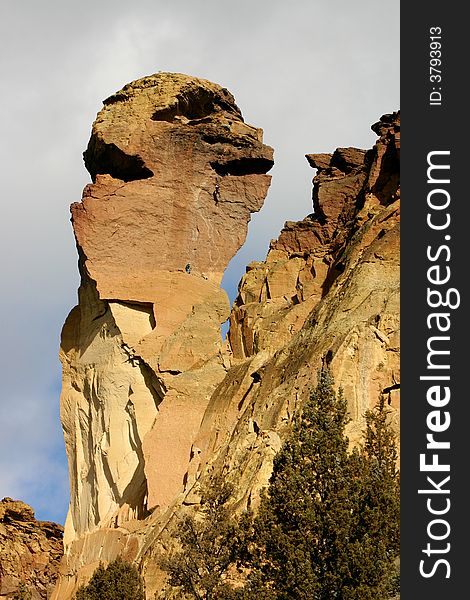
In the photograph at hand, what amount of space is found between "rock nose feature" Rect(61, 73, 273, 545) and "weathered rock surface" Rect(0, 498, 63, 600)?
7.15 metres

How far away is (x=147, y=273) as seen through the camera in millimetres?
52531

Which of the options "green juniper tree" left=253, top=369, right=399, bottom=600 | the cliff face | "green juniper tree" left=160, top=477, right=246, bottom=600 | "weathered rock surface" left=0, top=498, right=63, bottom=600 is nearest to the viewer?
"green juniper tree" left=253, top=369, right=399, bottom=600

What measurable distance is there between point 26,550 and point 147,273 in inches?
625

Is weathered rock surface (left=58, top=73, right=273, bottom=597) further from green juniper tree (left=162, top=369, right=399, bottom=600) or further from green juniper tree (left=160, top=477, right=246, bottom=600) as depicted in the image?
green juniper tree (left=162, top=369, right=399, bottom=600)

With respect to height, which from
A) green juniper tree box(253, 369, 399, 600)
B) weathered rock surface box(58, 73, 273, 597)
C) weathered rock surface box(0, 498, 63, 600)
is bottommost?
green juniper tree box(253, 369, 399, 600)

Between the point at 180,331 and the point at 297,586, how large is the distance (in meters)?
23.0

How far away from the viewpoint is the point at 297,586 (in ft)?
94.0

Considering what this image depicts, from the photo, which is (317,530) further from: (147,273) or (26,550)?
(26,550)

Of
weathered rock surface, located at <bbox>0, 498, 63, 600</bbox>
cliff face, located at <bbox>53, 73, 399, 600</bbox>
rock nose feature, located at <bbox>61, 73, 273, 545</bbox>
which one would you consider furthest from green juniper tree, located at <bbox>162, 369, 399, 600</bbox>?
weathered rock surface, located at <bbox>0, 498, 63, 600</bbox>

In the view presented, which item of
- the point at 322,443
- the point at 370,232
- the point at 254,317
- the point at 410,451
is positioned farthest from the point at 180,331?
the point at 410,451

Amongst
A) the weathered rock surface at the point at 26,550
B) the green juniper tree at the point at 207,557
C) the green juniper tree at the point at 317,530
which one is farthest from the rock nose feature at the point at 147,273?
the green juniper tree at the point at 317,530

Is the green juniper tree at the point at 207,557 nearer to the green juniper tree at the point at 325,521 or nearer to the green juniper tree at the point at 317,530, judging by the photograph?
the green juniper tree at the point at 317,530

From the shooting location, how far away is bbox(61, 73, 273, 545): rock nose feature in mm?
50156

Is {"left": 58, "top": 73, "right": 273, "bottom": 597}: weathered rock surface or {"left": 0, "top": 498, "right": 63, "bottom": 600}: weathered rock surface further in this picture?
{"left": 0, "top": 498, "right": 63, "bottom": 600}: weathered rock surface
